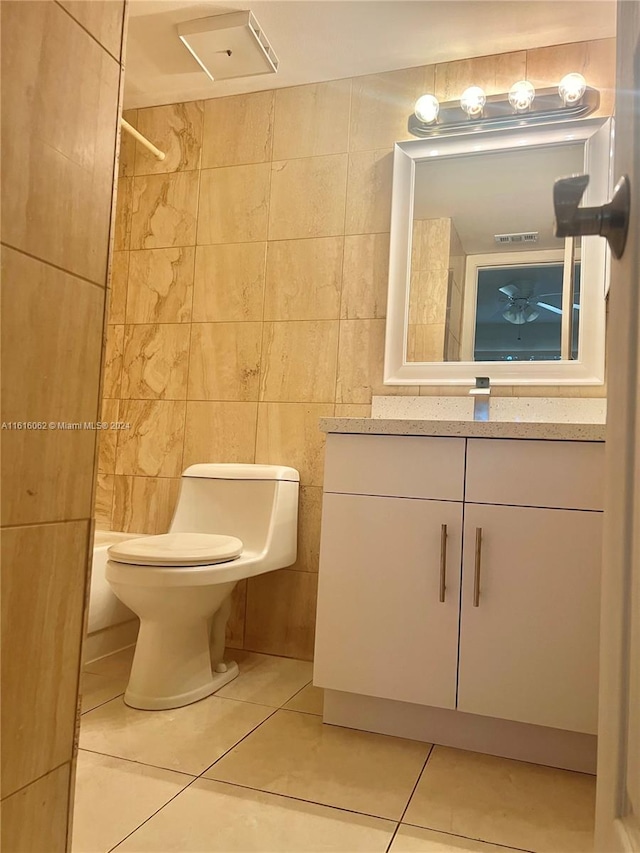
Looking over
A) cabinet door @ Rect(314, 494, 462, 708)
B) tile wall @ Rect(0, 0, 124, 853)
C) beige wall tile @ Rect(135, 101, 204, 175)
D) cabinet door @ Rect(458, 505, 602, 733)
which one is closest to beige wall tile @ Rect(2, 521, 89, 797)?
tile wall @ Rect(0, 0, 124, 853)

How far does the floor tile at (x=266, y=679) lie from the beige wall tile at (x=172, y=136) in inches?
77.3

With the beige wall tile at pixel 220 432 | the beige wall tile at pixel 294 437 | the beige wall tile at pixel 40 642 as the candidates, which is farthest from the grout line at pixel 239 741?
the beige wall tile at pixel 220 432

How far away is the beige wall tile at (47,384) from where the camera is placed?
765 millimetres

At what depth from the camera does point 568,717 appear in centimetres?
148

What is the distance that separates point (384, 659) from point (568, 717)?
0.45 metres

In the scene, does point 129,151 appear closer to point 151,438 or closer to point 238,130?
point 238,130

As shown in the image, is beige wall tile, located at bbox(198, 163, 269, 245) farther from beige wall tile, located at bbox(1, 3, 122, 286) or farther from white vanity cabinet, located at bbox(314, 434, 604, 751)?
beige wall tile, located at bbox(1, 3, 122, 286)

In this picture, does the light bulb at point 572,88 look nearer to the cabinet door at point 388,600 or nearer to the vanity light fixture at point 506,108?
the vanity light fixture at point 506,108

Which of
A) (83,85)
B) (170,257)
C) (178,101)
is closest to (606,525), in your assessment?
(83,85)

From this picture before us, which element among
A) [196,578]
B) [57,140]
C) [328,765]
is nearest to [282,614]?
[196,578]

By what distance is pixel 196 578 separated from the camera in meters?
1.72

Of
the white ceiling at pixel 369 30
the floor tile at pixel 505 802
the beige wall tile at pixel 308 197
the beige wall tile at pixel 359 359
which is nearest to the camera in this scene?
the floor tile at pixel 505 802

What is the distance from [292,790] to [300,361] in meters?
1.45

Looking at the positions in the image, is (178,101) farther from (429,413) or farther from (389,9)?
(429,413)
